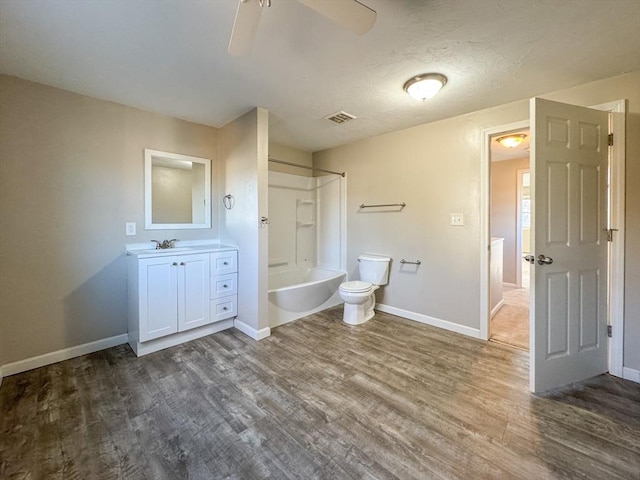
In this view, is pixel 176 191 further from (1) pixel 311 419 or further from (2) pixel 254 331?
(1) pixel 311 419

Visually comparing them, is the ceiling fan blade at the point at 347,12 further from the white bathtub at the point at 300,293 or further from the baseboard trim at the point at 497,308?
the baseboard trim at the point at 497,308

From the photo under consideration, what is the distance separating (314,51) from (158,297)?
2.33m

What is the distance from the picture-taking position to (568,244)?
1.91 m

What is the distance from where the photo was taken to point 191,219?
3.04 m

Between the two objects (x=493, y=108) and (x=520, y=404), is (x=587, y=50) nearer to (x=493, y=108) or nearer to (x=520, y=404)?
(x=493, y=108)

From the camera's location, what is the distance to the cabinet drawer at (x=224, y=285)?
2762 millimetres

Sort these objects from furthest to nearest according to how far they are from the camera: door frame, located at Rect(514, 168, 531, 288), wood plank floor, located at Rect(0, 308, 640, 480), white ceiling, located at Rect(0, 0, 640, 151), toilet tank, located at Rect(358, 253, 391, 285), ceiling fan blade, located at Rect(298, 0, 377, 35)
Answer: door frame, located at Rect(514, 168, 531, 288)
toilet tank, located at Rect(358, 253, 391, 285)
white ceiling, located at Rect(0, 0, 640, 151)
wood plank floor, located at Rect(0, 308, 640, 480)
ceiling fan blade, located at Rect(298, 0, 377, 35)

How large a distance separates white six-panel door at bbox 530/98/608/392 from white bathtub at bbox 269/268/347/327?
219cm

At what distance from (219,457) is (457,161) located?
3085 mm

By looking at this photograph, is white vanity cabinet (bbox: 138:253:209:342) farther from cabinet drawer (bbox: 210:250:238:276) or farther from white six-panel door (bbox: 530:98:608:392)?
white six-panel door (bbox: 530:98:608:392)

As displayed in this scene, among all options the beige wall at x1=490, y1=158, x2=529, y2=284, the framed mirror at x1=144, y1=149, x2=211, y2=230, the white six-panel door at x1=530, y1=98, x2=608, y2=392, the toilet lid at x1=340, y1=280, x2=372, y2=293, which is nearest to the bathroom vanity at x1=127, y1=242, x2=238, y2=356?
the framed mirror at x1=144, y1=149, x2=211, y2=230

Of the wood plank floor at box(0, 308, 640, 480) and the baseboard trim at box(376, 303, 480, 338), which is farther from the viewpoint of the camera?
the baseboard trim at box(376, 303, 480, 338)

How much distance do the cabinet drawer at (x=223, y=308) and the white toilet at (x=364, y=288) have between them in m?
1.18

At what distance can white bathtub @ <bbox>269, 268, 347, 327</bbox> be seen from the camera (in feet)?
9.86
